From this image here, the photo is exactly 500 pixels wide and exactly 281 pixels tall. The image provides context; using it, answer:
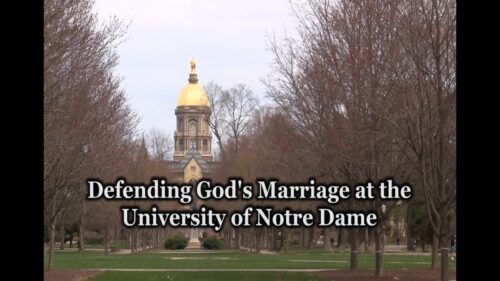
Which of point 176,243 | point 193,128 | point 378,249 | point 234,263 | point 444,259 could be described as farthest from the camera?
point 193,128

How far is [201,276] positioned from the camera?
29562 millimetres

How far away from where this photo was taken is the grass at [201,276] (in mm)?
27719

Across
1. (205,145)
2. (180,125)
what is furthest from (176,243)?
(205,145)

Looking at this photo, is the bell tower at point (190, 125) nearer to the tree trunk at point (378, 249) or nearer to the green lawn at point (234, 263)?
the green lawn at point (234, 263)

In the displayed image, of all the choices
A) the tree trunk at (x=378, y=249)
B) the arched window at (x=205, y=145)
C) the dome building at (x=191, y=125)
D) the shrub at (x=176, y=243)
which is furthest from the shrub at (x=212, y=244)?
the arched window at (x=205, y=145)

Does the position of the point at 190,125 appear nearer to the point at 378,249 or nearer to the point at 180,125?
the point at 180,125

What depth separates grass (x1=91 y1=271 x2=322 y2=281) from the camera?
27.7 m

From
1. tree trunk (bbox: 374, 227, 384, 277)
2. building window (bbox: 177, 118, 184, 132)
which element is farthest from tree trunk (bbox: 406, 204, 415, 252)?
building window (bbox: 177, 118, 184, 132)

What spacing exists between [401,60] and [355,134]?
3.88 metres

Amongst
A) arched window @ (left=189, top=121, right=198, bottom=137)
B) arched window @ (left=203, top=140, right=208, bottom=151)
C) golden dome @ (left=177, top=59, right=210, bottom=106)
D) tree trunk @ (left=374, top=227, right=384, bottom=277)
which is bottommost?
tree trunk @ (left=374, top=227, right=384, bottom=277)

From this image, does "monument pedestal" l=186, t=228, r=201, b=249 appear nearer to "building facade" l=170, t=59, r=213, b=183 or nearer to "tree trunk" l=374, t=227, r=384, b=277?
"tree trunk" l=374, t=227, r=384, b=277
